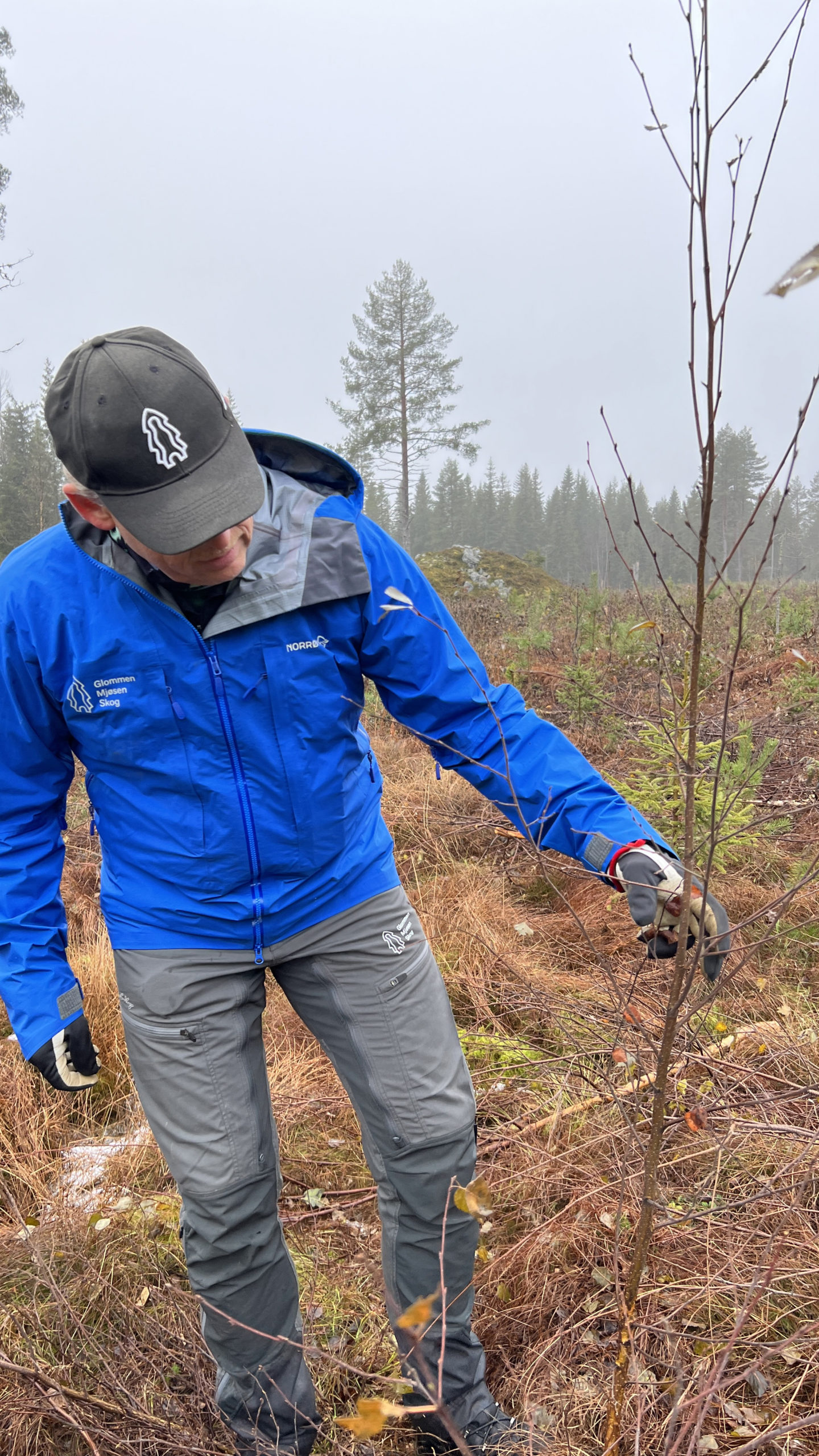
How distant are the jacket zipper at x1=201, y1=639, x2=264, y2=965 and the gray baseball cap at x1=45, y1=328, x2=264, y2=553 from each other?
0.28 metres

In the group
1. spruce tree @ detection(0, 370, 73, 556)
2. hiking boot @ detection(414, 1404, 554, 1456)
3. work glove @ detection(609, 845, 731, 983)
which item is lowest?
hiking boot @ detection(414, 1404, 554, 1456)

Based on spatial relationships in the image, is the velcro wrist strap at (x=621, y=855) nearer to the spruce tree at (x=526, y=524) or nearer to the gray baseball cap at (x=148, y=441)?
the gray baseball cap at (x=148, y=441)

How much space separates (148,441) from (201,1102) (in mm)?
1404

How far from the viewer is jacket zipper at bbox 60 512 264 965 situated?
5.68ft

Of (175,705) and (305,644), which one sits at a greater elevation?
(305,644)

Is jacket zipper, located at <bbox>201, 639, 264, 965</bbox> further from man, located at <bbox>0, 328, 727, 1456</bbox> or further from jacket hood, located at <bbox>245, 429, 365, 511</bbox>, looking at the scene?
jacket hood, located at <bbox>245, 429, 365, 511</bbox>

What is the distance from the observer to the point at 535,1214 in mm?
2326

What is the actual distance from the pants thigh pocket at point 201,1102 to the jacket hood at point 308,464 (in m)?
1.28

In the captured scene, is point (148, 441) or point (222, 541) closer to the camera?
point (148, 441)

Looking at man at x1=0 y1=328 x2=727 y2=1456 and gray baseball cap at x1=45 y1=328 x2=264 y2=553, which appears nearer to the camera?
gray baseball cap at x1=45 y1=328 x2=264 y2=553

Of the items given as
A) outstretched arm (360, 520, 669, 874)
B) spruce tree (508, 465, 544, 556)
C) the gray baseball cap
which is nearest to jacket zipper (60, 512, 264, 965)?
the gray baseball cap

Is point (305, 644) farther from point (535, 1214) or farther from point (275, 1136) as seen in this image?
point (535, 1214)

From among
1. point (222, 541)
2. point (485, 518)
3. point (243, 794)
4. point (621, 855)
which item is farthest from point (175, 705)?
point (485, 518)

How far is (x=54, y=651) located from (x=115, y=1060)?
2.18 metres
